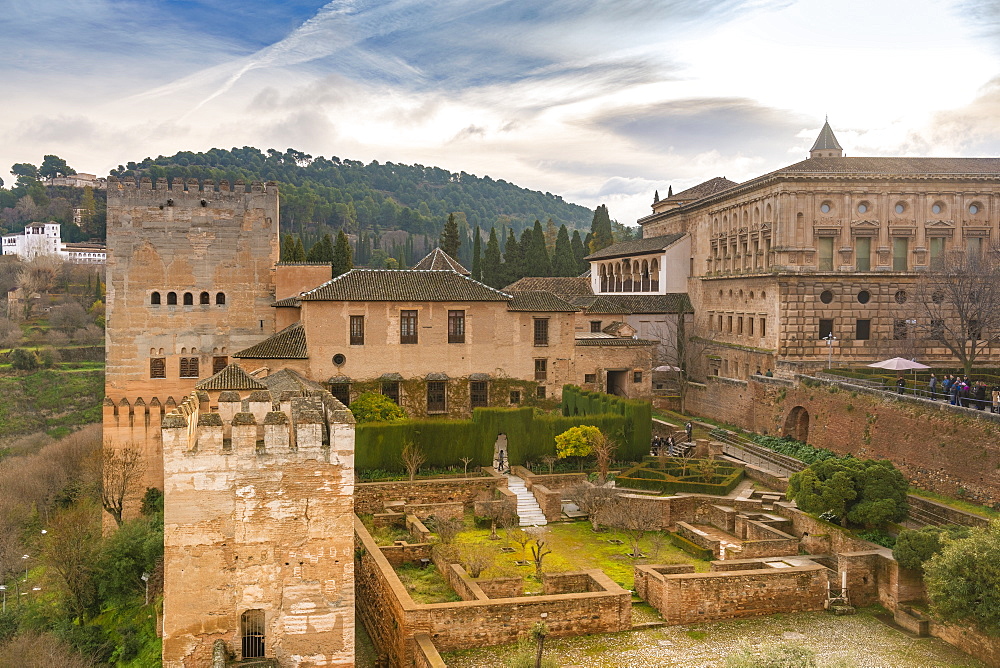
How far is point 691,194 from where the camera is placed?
157ft

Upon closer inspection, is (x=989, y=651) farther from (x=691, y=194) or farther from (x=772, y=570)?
(x=691, y=194)

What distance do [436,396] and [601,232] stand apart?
42375mm

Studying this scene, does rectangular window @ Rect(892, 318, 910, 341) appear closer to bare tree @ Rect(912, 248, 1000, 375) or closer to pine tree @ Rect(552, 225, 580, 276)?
bare tree @ Rect(912, 248, 1000, 375)

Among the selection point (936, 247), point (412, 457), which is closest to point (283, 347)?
point (412, 457)

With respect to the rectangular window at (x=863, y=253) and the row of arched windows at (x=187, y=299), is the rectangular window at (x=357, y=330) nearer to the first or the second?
the row of arched windows at (x=187, y=299)

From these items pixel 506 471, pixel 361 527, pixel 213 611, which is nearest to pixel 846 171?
pixel 506 471

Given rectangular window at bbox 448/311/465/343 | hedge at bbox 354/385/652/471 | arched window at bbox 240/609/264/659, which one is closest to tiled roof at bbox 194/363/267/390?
hedge at bbox 354/385/652/471

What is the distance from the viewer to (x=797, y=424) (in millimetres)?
31094

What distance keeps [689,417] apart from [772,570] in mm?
19576

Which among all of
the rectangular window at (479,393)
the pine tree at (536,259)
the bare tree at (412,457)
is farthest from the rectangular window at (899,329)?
the pine tree at (536,259)

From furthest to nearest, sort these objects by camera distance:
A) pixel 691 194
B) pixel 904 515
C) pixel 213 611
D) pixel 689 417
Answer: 1. pixel 691 194
2. pixel 689 417
3. pixel 904 515
4. pixel 213 611

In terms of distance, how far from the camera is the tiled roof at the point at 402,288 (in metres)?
29.7

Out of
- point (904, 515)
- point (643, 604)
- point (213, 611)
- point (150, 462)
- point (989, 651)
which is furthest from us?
point (150, 462)

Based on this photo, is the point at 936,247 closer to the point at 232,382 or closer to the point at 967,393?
the point at 967,393
